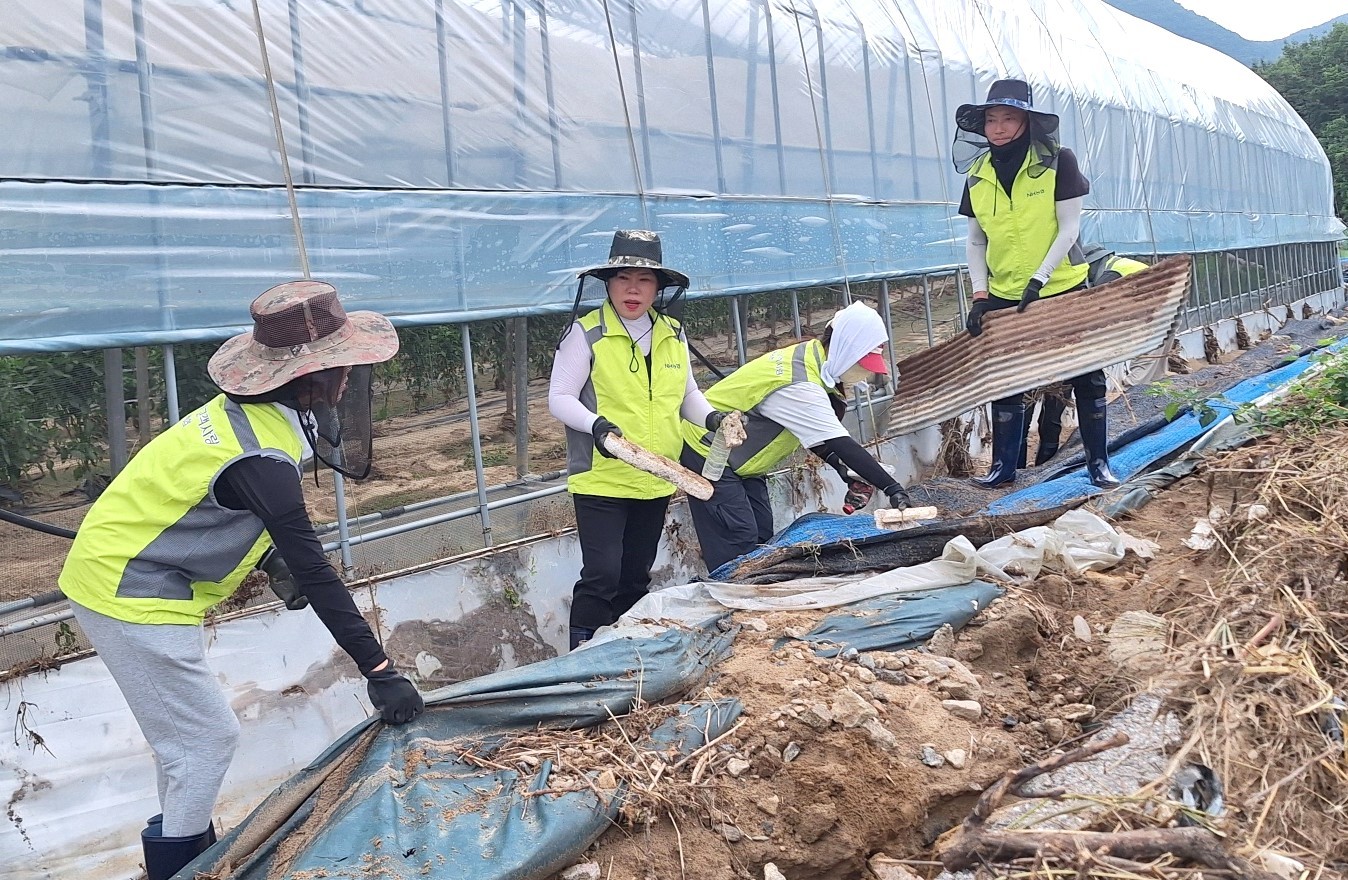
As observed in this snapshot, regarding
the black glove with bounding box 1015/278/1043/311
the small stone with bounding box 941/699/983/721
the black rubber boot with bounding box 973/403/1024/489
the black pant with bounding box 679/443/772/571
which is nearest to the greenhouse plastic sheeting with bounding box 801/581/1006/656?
the small stone with bounding box 941/699/983/721

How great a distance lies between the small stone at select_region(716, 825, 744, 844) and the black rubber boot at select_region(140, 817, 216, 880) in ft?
4.51

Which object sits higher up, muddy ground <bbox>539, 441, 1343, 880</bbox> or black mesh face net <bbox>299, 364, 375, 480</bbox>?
black mesh face net <bbox>299, 364, 375, 480</bbox>

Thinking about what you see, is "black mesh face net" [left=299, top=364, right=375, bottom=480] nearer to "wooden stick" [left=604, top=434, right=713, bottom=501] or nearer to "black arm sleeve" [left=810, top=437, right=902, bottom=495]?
"wooden stick" [left=604, top=434, right=713, bottom=501]

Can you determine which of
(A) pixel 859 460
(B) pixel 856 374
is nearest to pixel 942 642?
(A) pixel 859 460

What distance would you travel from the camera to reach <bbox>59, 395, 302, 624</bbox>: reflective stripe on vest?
2.76 metres

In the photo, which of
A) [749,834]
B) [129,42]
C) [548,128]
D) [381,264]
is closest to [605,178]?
[548,128]

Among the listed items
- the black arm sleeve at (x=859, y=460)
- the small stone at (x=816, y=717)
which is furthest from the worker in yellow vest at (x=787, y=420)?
the small stone at (x=816, y=717)

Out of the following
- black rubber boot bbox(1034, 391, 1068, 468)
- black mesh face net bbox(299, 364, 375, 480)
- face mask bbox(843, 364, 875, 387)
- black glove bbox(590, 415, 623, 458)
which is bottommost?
black rubber boot bbox(1034, 391, 1068, 468)

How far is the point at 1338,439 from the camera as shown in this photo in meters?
4.32

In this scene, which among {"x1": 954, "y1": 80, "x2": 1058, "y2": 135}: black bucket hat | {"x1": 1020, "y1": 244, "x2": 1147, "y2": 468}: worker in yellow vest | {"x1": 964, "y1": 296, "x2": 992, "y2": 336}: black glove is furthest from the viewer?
{"x1": 1020, "y1": 244, "x2": 1147, "y2": 468}: worker in yellow vest

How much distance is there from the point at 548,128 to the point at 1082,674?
401 cm

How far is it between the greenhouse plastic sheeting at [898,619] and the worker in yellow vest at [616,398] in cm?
105

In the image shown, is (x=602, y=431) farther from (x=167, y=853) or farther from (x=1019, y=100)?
(x=1019, y=100)

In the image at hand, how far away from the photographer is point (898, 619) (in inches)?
145
